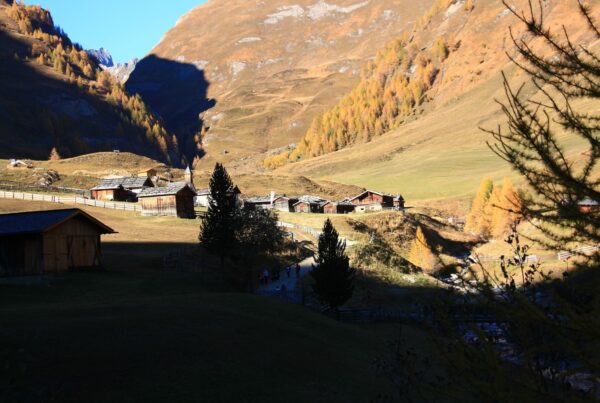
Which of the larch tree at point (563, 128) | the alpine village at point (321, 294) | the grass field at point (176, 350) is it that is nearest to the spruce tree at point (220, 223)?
the alpine village at point (321, 294)

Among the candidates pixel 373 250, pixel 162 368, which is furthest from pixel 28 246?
pixel 373 250

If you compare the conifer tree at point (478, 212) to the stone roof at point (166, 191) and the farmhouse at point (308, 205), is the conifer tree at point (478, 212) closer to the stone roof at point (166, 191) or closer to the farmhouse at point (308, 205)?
the farmhouse at point (308, 205)

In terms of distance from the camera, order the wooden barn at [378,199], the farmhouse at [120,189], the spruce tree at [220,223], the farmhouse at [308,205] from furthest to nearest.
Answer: the wooden barn at [378,199], the farmhouse at [308,205], the farmhouse at [120,189], the spruce tree at [220,223]

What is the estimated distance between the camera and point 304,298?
42.8m

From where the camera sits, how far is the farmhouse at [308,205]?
11512 cm

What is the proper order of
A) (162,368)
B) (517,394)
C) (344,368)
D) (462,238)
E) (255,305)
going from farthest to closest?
(462,238), (255,305), (344,368), (162,368), (517,394)

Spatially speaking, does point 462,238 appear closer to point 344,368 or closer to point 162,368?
point 344,368

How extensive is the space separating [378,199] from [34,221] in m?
83.9

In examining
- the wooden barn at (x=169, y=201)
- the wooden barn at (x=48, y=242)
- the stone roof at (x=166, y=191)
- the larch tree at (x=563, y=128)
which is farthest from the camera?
the wooden barn at (x=169, y=201)

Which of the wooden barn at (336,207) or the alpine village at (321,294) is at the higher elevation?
the wooden barn at (336,207)

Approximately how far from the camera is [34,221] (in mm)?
43156

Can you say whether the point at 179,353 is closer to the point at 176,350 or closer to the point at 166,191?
the point at 176,350

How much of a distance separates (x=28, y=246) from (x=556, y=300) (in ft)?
133

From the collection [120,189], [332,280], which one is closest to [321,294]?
[332,280]
